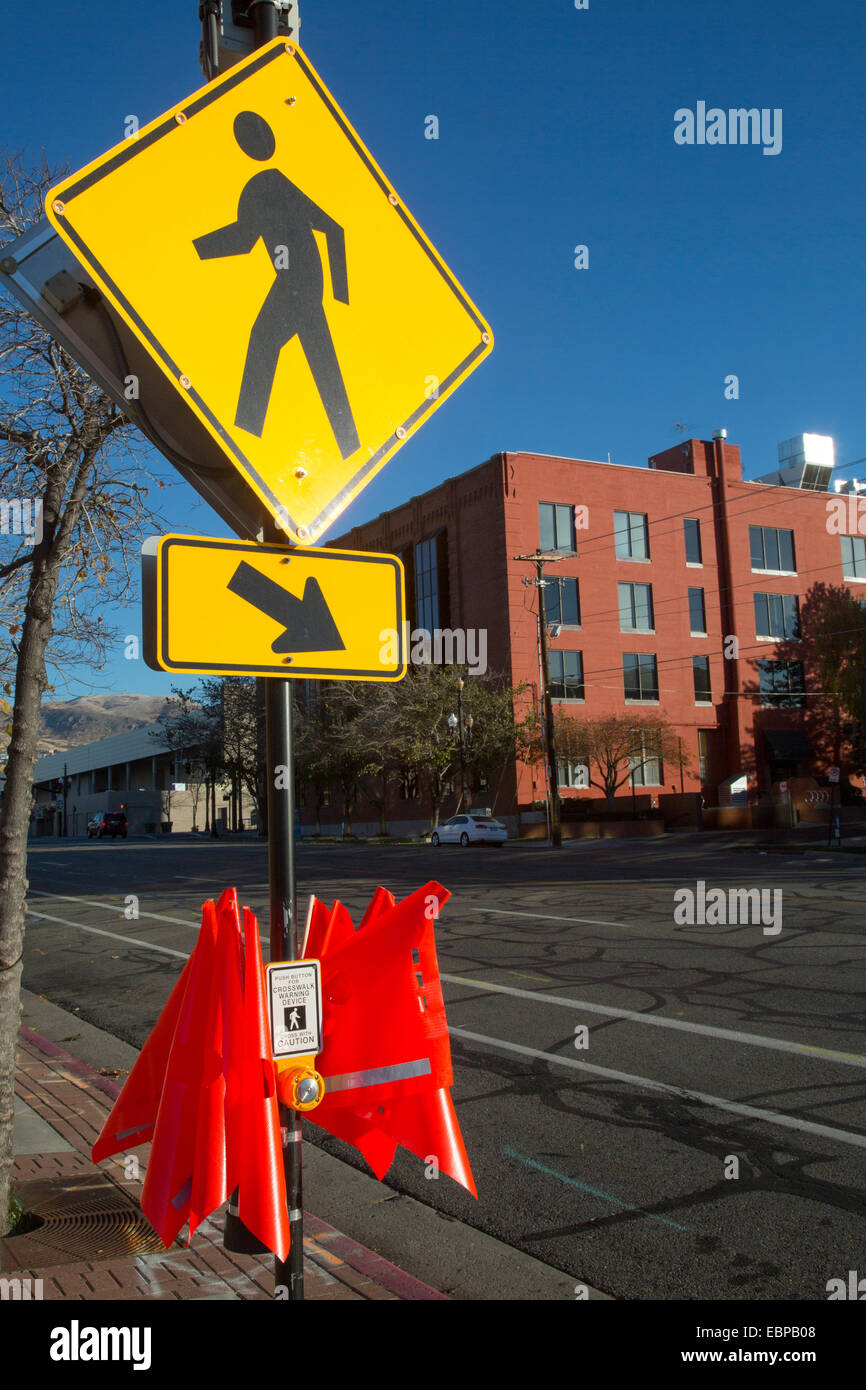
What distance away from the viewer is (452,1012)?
328 inches

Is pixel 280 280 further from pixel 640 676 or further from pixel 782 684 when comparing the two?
pixel 782 684

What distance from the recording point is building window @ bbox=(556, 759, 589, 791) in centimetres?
4531

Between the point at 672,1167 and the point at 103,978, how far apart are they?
792 cm

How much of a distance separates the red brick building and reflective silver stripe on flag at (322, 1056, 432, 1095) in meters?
43.0

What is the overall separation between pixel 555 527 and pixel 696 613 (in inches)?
352

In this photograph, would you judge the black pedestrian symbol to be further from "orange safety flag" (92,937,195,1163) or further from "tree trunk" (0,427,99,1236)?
"tree trunk" (0,427,99,1236)

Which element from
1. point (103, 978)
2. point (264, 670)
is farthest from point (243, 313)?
point (103, 978)

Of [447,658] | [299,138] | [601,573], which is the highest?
[601,573]

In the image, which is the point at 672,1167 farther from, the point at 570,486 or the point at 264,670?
the point at 570,486

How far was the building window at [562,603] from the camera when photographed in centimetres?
4684
